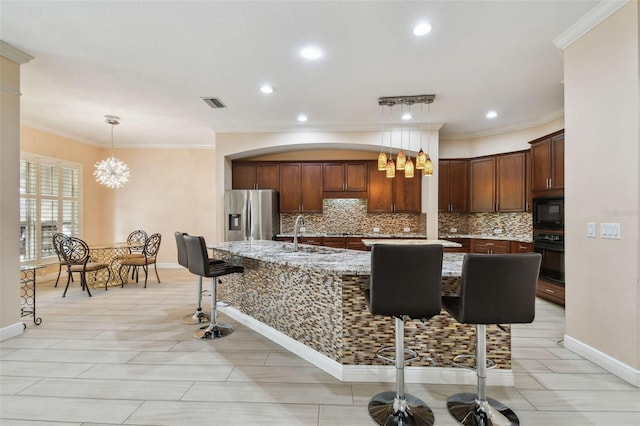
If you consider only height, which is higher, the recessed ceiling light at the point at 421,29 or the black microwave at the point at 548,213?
the recessed ceiling light at the point at 421,29

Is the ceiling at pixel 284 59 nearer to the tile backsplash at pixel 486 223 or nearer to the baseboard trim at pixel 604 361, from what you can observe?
the tile backsplash at pixel 486 223

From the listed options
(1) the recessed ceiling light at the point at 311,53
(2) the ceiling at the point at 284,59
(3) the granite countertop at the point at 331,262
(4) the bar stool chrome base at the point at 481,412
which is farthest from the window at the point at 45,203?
(4) the bar stool chrome base at the point at 481,412

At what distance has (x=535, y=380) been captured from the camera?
2.30m

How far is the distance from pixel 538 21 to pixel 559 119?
2.87 m

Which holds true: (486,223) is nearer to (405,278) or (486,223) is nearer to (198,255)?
(405,278)

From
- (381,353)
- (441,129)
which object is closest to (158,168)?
(441,129)

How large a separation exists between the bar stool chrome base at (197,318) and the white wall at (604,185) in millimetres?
3757

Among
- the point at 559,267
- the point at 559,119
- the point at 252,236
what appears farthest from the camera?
the point at 252,236

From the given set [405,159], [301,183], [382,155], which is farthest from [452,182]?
[301,183]

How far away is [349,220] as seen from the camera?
621cm

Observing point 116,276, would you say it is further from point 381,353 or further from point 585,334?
point 585,334

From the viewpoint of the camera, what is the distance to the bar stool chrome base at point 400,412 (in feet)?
5.94

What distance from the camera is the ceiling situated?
7.87 feet

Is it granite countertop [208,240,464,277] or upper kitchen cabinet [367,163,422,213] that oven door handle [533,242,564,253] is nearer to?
upper kitchen cabinet [367,163,422,213]
